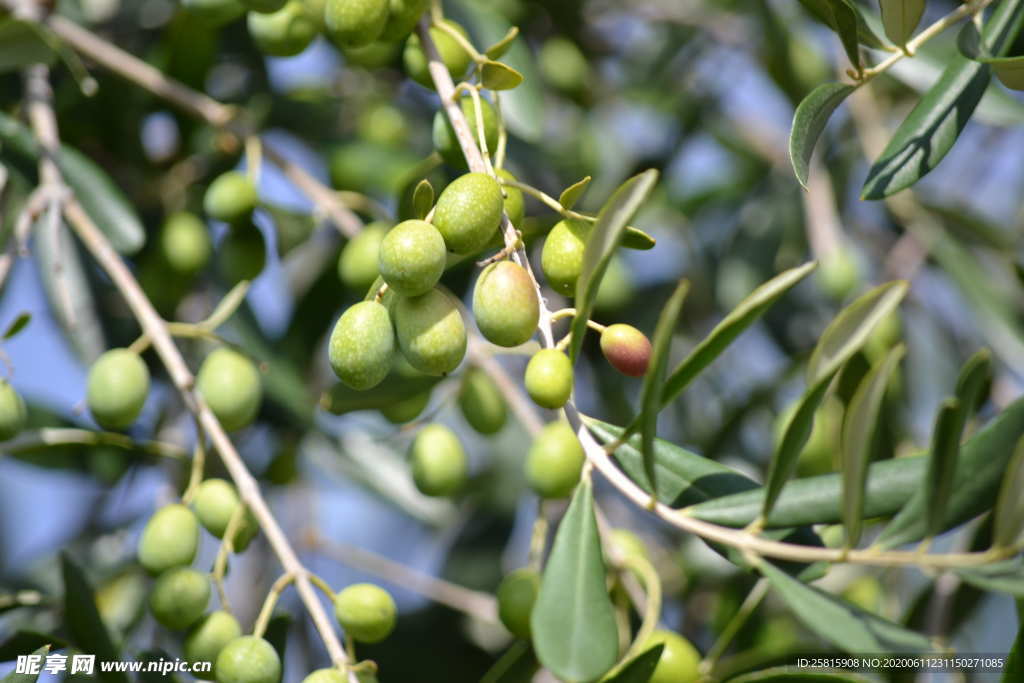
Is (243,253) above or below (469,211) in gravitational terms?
below

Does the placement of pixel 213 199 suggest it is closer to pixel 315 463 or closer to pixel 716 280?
pixel 315 463

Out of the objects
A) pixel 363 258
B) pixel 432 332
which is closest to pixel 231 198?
pixel 363 258

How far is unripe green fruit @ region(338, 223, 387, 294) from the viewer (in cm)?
123

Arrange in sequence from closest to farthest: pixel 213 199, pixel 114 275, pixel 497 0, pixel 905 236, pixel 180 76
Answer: pixel 114 275, pixel 213 199, pixel 180 76, pixel 497 0, pixel 905 236

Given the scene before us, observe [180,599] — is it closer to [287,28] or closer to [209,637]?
[209,637]

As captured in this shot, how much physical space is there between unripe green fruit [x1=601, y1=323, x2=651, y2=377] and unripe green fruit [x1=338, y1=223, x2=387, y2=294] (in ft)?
1.63

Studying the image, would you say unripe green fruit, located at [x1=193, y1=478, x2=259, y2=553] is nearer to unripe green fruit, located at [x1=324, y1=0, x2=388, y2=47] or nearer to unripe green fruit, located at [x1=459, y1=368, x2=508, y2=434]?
unripe green fruit, located at [x1=459, y1=368, x2=508, y2=434]

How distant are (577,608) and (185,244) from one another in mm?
912

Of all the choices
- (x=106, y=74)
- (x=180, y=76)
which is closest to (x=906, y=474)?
(x=180, y=76)

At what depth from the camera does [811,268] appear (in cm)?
64

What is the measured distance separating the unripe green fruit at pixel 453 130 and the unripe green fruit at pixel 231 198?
437 mm

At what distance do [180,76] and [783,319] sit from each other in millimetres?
1111

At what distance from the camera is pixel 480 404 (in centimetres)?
128

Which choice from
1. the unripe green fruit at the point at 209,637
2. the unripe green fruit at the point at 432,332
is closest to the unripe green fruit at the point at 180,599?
the unripe green fruit at the point at 209,637
